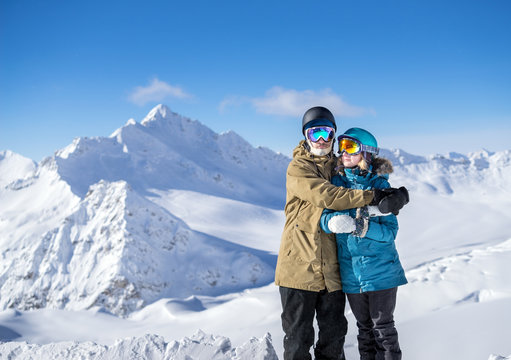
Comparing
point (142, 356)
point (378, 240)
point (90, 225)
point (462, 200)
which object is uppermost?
point (462, 200)

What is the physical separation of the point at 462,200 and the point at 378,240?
52.5m

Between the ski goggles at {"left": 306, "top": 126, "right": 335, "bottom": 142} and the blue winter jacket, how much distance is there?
47 centimetres

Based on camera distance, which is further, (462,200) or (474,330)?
(462,200)

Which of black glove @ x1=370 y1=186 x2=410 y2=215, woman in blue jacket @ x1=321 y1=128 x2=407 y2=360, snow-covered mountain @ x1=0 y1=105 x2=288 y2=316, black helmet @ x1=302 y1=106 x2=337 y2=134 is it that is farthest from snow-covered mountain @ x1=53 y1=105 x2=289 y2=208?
black glove @ x1=370 y1=186 x2=410 y2=215

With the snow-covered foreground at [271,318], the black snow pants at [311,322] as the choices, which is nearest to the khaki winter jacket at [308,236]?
the black snow pants at [311,322]

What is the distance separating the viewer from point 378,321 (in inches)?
99.7

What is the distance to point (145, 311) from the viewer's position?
14688 millimetres

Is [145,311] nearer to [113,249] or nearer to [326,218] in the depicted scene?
[113,249]

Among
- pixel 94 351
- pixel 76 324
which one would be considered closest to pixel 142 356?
pixel 94 351

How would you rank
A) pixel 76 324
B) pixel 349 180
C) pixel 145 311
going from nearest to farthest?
pixel 349 180
pixel 76 324
pixel 145 311

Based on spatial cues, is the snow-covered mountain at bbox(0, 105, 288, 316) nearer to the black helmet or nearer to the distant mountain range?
the distant mountain range

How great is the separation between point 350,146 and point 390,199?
568mm

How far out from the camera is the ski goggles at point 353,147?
2.69m

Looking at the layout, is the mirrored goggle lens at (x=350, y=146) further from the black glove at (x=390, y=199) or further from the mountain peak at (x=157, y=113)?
the mountain peak at (x=157, y=113)
